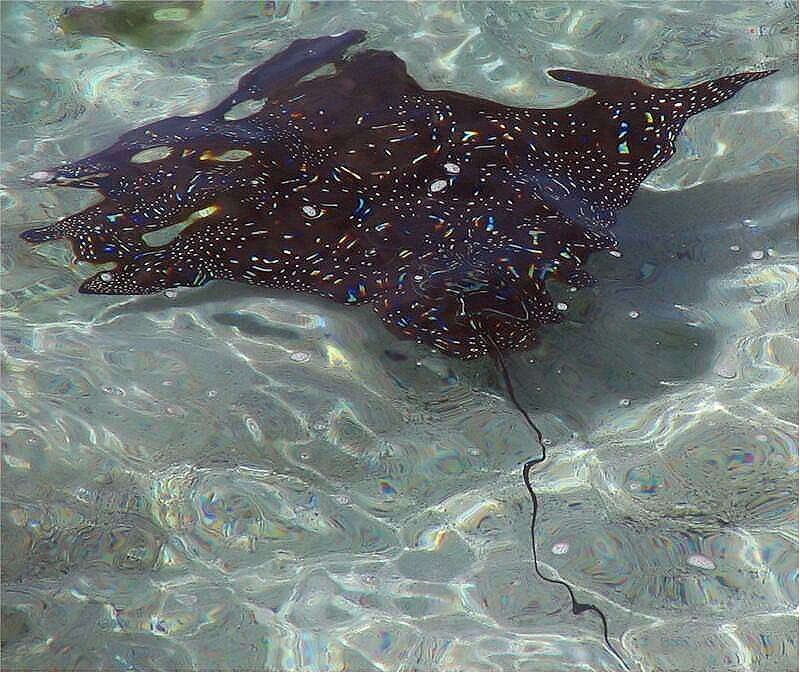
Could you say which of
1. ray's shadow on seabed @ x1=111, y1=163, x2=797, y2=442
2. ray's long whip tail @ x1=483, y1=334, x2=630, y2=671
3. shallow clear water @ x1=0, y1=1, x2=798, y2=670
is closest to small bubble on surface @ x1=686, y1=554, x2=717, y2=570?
shallow clear water @ x1=0, y1=1, x2=798, y2=670

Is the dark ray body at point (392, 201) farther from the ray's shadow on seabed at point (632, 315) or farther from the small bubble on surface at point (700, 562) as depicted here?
the small bubble on surface at point (700, 562)

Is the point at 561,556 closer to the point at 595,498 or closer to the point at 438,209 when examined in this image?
the point at 595,498

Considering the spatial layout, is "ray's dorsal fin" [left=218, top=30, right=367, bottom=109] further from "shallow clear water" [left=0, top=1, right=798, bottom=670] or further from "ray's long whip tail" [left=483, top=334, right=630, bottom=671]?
"ray's long whip tail" [left=483, top=334, right=630, bottom=671]

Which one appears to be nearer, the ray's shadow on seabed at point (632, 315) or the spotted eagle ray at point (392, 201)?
the ray's shadow on seabed at point (632, 315)

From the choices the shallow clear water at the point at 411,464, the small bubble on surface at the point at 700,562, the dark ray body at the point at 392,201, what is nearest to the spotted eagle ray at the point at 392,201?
the dark ray body at the point at 392,201

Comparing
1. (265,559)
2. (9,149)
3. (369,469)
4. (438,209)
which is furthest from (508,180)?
(9,149)

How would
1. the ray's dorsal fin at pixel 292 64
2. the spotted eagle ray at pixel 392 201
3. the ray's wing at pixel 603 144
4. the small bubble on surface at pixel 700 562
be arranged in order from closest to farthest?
the small bubble on surface at pixel 700 562
the spotted eagle ray at pixel 392 201
the ray's wing at pixel 603 144
the ray's dorsal fin at pixel 292 64

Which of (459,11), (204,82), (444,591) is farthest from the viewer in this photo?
(459,11)
